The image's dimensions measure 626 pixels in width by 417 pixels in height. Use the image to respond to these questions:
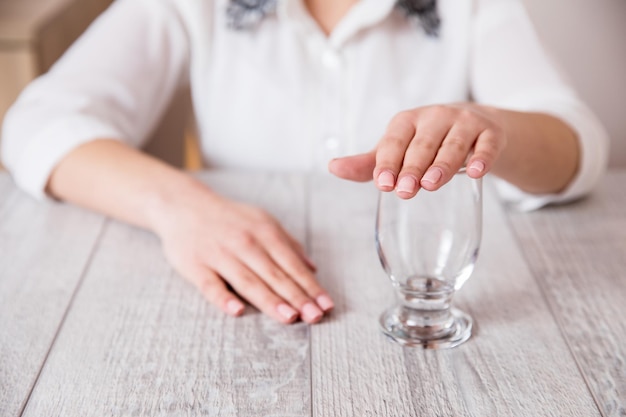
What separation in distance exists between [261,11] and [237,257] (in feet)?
1.95

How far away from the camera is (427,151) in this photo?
683mm

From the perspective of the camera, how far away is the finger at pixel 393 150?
Result: 0.65m

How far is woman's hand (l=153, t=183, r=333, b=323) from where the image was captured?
759mm

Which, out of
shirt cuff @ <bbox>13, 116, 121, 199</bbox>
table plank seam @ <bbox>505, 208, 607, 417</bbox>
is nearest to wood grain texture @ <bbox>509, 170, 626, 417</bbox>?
table plank seam @ <bbox>505, 208, 607, 417</bbox>

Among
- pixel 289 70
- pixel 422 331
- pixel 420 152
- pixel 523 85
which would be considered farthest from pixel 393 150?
pixel 289 70

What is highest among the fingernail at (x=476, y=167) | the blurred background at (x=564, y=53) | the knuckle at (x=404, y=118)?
the fingernail at (x=476, y=167)

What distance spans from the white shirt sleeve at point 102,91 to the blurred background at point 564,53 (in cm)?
52

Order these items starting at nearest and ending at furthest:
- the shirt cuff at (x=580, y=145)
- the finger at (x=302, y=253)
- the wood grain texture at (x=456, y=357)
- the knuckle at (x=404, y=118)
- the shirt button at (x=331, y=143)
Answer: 1. the wood grain texture at (x=456, y=357)
2. the knuckle at (x=404, y=118)
3. the finger at (x=302, y=253)
4. the shirt cuff at (x=580, y=145)
5. the shirt button at (x=331, y=143)

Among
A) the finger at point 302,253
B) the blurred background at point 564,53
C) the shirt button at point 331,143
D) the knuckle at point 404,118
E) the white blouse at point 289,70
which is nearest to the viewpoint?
the knuckle at point 404,118

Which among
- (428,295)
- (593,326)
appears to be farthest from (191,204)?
(593,326)

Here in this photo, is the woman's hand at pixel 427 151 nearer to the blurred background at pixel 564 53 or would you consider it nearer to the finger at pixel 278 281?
the finger at pixel 278 281

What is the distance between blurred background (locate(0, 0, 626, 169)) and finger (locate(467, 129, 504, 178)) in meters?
1.19

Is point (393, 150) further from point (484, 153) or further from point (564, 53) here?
point (564, 53)

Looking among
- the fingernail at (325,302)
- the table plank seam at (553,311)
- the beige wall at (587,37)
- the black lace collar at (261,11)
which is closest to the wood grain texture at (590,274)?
the table plank seam at (553,311)
